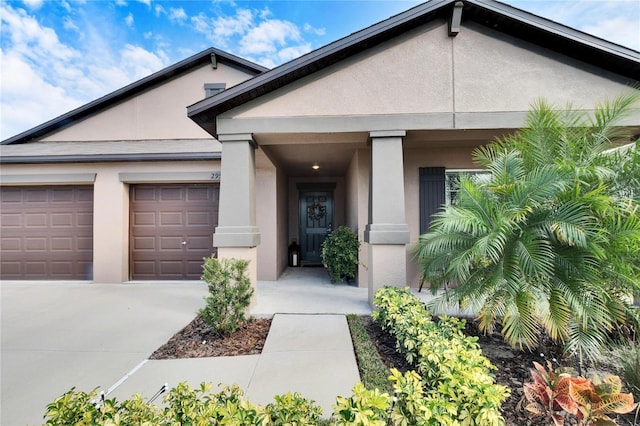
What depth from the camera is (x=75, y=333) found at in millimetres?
3865

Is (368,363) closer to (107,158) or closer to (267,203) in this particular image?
(267,203)

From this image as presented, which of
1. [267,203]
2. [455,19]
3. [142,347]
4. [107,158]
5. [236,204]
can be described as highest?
[455,19]

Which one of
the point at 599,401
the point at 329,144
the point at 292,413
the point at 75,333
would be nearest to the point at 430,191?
the point at 329,144

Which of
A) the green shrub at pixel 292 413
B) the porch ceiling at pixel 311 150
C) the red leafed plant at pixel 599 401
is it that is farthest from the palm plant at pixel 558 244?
the porch ceiling at pixel 311 150

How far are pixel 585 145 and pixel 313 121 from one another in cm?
353

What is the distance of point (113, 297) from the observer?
5.57 metres

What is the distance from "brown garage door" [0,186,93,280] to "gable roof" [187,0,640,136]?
17.0 ft

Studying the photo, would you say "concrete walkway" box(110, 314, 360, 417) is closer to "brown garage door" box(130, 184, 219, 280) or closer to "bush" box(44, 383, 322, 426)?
"bush" box(44, 383, 322, 426)

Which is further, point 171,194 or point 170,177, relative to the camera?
point 171,194

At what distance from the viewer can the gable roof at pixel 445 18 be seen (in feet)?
13.2

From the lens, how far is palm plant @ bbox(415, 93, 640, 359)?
105 inches

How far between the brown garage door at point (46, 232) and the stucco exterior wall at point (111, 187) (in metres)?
0.39

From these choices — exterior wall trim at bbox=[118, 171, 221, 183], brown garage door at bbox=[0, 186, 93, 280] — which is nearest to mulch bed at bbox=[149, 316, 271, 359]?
exterior wall trim at bbox=[118, 171, 221, 183]

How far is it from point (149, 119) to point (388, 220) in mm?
8354
